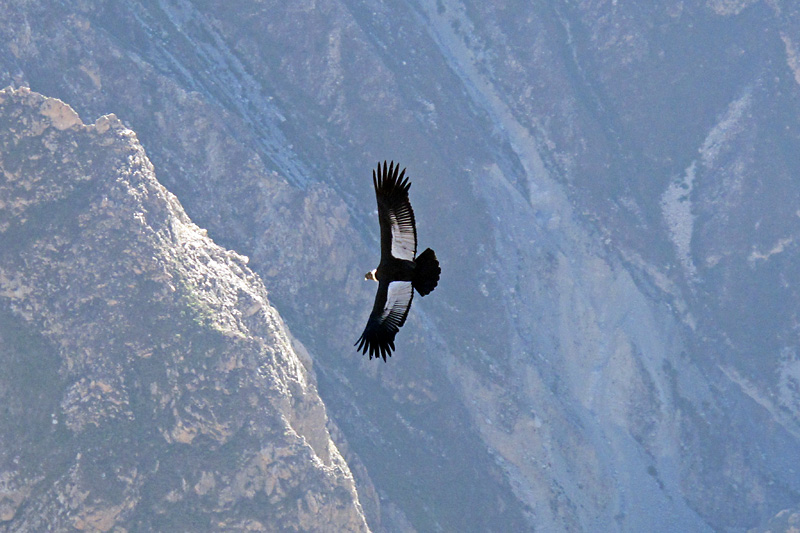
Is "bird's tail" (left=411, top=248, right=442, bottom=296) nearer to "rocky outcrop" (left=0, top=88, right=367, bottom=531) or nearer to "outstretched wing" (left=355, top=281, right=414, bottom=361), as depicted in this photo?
"outstretched wing" (left=355, top=281, right=414, bottom=361)

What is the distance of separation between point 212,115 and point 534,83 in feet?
123

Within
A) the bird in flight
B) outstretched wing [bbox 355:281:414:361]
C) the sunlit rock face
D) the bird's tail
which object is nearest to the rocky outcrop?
the sunlit rock face

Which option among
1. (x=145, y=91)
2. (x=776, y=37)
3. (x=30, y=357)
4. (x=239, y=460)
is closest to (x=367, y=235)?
(x=145, y=91)

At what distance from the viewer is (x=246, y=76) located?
253ft

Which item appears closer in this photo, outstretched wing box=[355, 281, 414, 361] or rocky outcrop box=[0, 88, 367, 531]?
outstretched wing box=[355, 281, 414, 361]

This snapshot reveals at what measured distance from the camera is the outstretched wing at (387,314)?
1631 cm

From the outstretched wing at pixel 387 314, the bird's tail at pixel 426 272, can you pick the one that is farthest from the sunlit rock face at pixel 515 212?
the bird's tail at pixel 426 272

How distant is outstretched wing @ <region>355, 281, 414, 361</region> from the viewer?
16.3m

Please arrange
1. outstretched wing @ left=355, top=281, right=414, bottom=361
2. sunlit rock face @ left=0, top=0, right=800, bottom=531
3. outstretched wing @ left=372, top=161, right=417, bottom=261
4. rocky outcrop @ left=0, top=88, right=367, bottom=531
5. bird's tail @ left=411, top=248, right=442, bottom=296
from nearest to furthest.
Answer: outstretched wing @ left=372, top=161, right=417, bottom=261 → bird's tail @ left=411, top=248, right=442, bottom=296 → outstretched wing @ left=355, top=281, right=414, bottom=361 → rocky outcrop @ left=0, top=88, right=367, bottom=531 → sunlit rock face @ left=0, top=0, right=800, bottom=531

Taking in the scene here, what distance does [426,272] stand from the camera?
635 inches

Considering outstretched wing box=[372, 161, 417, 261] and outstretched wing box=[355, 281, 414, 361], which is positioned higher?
outstretched wing box=[372, 161, 417, 261]

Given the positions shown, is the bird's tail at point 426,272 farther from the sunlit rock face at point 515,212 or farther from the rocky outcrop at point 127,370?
the sunlit rock face at point 515,212

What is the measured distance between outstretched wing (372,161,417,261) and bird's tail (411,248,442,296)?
23cm

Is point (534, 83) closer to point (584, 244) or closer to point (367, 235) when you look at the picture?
point (584, 244)
